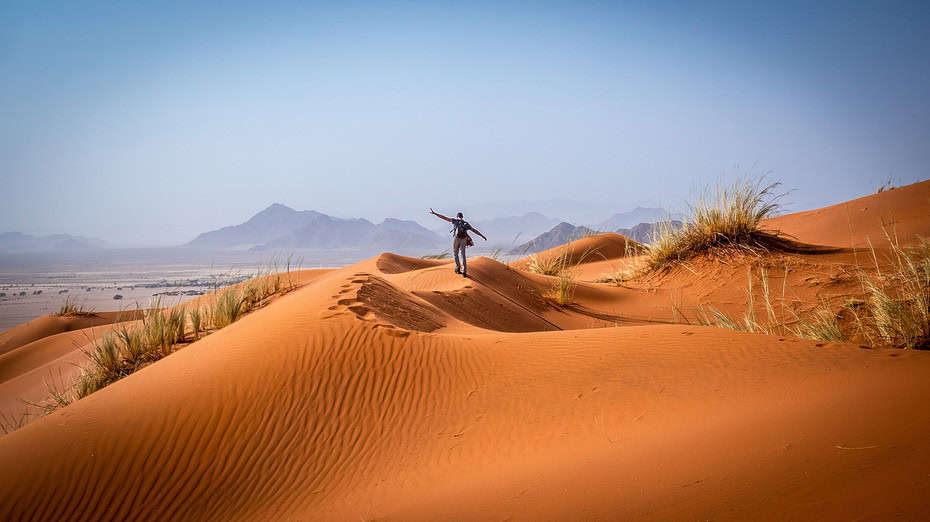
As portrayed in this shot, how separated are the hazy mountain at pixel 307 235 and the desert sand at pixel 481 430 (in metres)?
76.0

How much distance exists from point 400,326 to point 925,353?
13.6ft

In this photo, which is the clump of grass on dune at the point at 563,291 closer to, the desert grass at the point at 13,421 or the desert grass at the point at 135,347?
the desert grass at the point at 135,347

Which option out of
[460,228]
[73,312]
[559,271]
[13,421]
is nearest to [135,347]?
[13,421]

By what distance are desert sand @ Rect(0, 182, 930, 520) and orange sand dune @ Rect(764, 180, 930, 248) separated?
444 inches

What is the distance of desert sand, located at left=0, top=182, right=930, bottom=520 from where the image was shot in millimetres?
1959

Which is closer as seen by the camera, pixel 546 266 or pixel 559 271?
pixel 559 271

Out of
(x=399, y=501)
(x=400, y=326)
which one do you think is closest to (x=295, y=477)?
(x=399, y=501)

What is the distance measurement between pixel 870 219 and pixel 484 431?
53.7 ft

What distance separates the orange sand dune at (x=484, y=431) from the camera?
196 centimetres

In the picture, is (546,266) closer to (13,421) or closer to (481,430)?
(481,430)

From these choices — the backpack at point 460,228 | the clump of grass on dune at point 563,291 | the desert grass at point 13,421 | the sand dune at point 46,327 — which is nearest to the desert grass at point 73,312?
the sand dune at point 46,327

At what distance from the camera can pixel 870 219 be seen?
1412 centimetres

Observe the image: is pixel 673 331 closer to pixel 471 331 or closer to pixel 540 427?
pixel 540 427

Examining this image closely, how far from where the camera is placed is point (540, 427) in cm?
315
